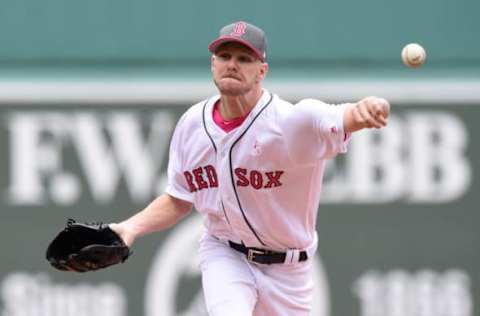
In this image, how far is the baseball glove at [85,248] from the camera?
5414 millimetres

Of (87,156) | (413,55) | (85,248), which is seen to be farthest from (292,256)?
(87,156)

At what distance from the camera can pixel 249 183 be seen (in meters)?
5.49

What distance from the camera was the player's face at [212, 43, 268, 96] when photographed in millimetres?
5289

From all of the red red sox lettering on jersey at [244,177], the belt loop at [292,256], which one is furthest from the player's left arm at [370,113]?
the belt loop at [292,256]

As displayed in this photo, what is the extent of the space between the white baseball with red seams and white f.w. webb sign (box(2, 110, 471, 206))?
1989 mm

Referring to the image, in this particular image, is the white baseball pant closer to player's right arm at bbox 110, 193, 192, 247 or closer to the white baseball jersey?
the white baseball jersey

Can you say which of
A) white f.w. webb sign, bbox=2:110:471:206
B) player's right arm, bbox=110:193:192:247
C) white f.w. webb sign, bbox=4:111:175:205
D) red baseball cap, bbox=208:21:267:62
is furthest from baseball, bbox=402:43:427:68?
white f.w. webb sign, bbox=4:111:175:205

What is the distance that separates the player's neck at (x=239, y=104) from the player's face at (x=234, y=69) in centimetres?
6

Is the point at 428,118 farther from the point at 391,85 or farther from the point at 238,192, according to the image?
the point at 238,192

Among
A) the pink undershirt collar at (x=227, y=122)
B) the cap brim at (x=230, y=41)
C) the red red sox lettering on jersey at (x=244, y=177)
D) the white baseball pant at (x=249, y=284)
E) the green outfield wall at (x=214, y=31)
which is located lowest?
the white baseball pant at (x=249, y=284)

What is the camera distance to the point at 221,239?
5.75 metres

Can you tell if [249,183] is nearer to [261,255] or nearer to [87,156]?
[261,255]

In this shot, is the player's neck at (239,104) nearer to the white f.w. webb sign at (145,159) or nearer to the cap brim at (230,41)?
the cap brim at (230,41)

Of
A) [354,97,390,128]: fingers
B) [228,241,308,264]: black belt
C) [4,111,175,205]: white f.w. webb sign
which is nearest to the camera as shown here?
[354,97,390,128]: fingers
